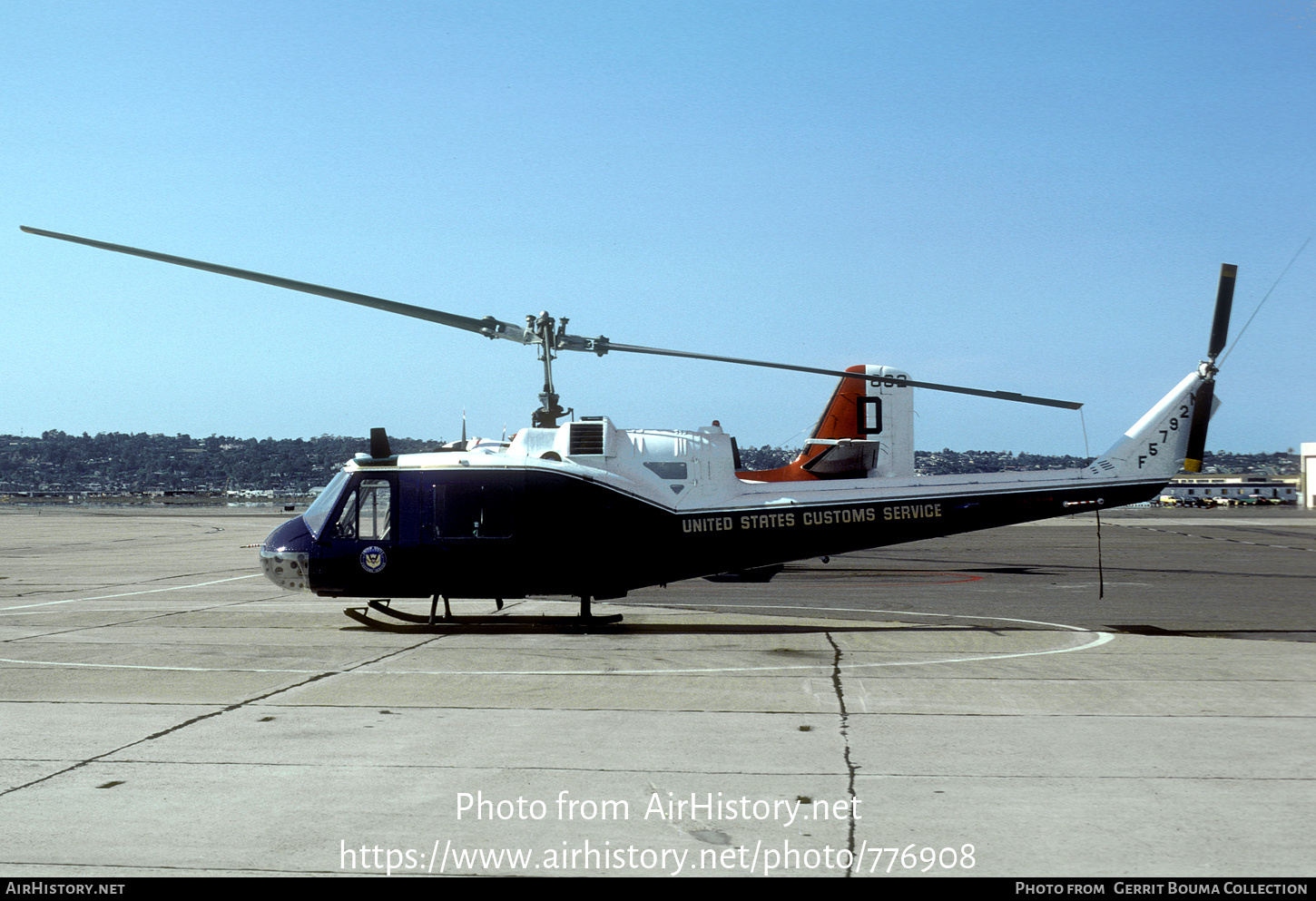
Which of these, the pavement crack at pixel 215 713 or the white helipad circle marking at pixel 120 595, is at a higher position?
the pavement crack at pixel 215 713

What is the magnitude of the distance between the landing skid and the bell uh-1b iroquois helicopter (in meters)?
0.08

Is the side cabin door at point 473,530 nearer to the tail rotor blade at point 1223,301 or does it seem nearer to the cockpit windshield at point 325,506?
the cockpit windshield at point 325,506

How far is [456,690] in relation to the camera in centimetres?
1004

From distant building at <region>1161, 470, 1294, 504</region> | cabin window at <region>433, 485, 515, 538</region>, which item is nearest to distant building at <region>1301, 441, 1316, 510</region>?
distant building at <region>1161, 470, 1294, 504</region>

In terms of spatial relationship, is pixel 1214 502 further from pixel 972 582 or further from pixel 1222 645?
pixel 1222 645

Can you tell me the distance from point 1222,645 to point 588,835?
1013 cm

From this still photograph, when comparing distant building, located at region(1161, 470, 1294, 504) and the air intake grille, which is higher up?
the air intake grille

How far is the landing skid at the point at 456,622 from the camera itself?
48.0ft

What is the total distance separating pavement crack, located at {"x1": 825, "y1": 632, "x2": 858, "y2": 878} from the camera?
566 centimetres

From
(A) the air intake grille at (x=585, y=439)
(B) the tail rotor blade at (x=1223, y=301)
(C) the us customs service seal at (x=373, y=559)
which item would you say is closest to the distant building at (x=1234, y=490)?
(B) the tail rotor blade at (x=1223, y=301)

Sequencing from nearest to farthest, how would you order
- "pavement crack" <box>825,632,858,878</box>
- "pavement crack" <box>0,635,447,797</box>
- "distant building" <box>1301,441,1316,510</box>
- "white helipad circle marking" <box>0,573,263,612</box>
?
"pavement crack" <box>825,632,858,878</box> → "pavement crack" <box>0,635,447,797</box> → "white helipad circle marking" <box>0,573,263,612</box> → "distant building" <box>1301,441,1316,510</box>

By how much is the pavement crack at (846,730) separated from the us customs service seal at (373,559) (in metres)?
6.35

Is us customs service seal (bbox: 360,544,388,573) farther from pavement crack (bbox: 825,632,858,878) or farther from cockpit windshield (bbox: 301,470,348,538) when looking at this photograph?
pavement crack (bbox: 825,632,858,878)

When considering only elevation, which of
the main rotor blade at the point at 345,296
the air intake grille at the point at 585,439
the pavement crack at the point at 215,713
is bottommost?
the pavement crack at the point at 215,713
